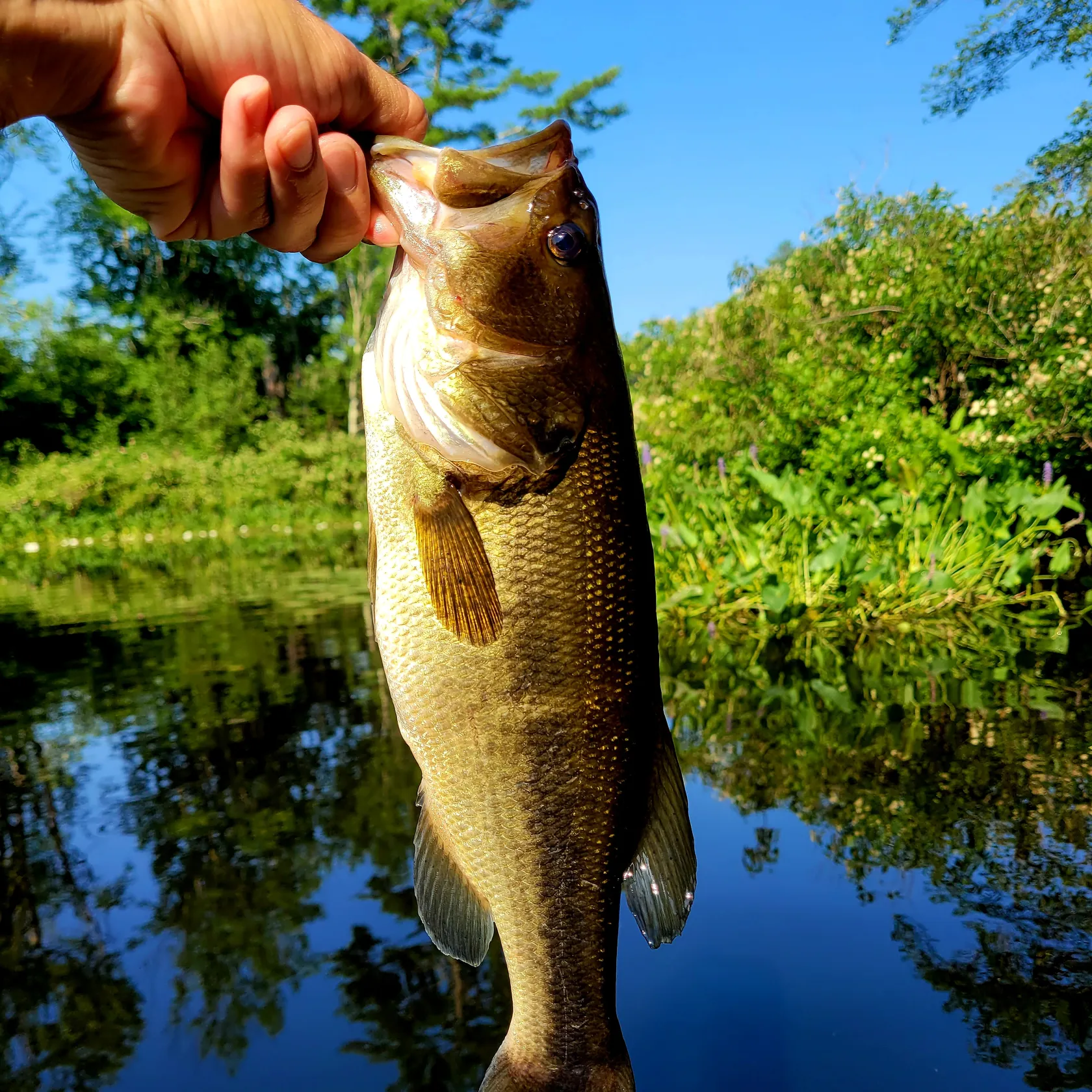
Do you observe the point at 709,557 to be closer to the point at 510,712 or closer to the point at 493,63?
the point at 510,712

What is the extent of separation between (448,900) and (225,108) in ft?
5.48

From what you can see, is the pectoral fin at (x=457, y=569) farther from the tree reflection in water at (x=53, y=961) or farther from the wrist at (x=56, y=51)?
the tree reflection in water at (x=53, y=961)

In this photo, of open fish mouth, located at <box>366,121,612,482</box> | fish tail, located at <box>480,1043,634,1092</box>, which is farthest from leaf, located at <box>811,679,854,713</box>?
open fish mouth, located at <box>366,121,612,482</box>

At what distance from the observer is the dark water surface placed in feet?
9.35

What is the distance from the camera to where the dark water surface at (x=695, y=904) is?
2.85 meters

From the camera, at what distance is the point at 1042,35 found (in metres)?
11.5

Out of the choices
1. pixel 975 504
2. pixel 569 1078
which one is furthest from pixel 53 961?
pixel 975 504

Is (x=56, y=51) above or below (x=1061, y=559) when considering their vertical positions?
above

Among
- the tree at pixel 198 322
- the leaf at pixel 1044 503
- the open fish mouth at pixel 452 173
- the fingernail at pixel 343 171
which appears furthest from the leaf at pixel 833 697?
Answer: the tree at pixel 198 322

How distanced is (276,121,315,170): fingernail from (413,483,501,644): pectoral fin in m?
0.73

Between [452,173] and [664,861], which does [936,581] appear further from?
[452,173]

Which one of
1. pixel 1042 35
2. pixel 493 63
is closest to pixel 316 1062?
pixel 1042 35

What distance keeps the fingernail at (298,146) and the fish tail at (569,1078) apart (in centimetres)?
188

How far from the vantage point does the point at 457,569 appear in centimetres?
168
